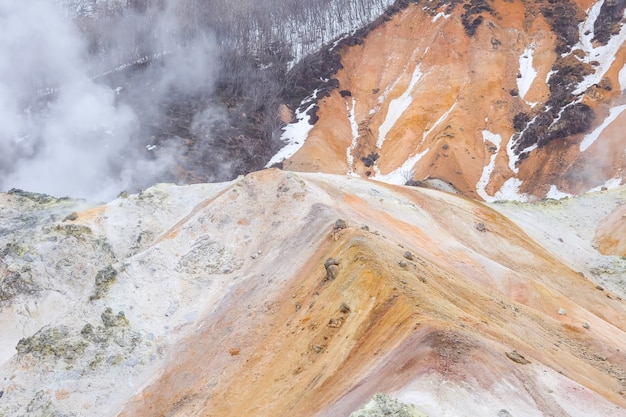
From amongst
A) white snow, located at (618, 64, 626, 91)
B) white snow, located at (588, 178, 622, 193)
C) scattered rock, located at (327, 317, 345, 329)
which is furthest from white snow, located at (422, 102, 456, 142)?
scattered rock, located at (327, 317, 345, 329)

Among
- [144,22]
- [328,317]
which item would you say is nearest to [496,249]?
[328,317]

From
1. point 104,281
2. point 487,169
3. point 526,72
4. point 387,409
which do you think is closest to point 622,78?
point 526,72

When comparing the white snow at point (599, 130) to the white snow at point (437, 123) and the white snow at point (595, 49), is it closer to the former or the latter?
the white snow at point (595, 49)

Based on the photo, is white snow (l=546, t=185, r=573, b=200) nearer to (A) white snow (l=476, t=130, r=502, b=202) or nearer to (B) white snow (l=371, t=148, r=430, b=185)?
(A) white snow (l=476, t=130, r=502, b=202)

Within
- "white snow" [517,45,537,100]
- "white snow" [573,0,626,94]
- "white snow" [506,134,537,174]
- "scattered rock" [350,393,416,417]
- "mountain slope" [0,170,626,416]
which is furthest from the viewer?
"white snow" [517,45,537,100]

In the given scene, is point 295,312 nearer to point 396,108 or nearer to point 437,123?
point 437,123

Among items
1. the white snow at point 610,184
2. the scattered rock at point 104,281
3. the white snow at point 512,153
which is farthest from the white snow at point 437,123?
the scattered rock at point 104,281
